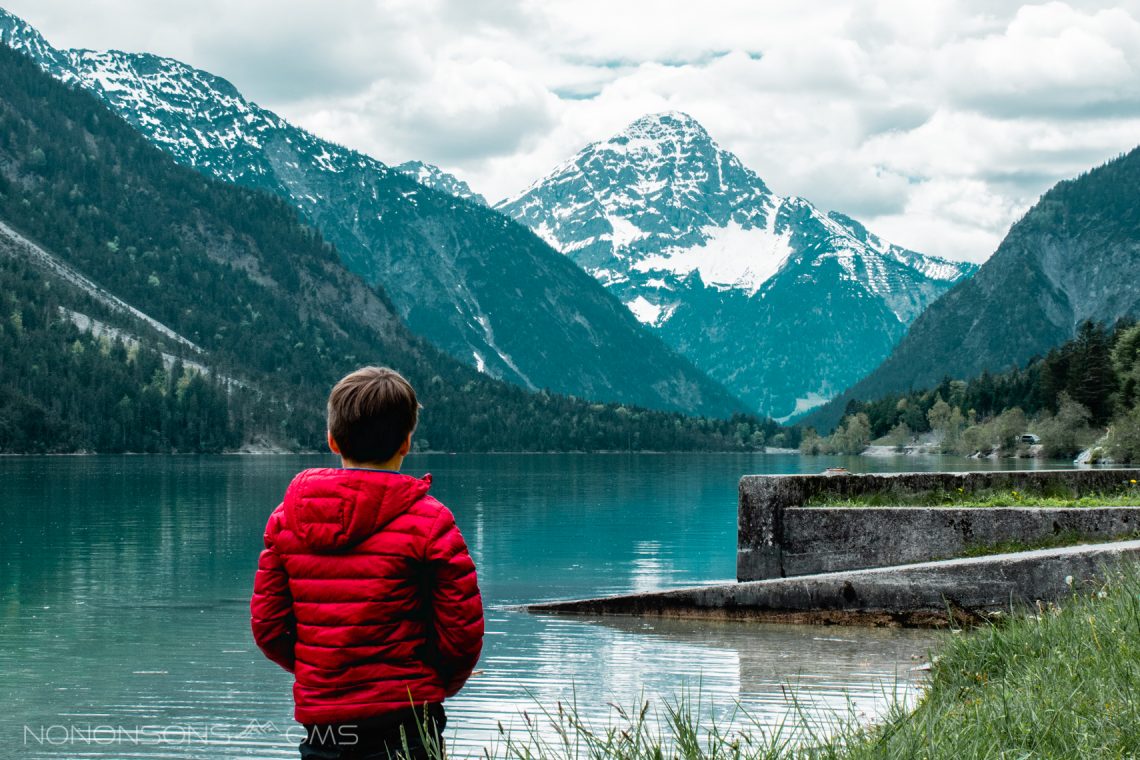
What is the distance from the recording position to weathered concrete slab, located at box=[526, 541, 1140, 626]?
18.5m

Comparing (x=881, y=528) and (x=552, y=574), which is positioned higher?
(x=881, y=528)

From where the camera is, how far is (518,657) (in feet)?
69.3

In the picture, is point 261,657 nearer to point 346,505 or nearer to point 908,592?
Answer: point 908,592

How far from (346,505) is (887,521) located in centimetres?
1804

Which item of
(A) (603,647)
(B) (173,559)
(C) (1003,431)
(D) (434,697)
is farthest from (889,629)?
(C) (1003,431)

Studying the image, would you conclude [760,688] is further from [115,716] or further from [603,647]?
[115,716]

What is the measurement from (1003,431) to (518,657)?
561ft

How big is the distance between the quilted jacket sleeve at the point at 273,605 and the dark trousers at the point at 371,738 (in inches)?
20.7

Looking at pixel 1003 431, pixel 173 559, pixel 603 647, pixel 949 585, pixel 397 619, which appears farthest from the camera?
pixel 1003 431

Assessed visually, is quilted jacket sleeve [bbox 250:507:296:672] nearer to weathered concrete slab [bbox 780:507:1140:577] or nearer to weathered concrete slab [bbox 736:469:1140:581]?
weathered concrete slab [bbox 736:469:1140:581]

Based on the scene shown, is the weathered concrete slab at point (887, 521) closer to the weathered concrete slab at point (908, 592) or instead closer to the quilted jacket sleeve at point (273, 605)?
the weathered concrete slab at point (908, 592)

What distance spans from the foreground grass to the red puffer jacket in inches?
24.7

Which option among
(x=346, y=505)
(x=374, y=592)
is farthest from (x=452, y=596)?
(x=346, y=505)

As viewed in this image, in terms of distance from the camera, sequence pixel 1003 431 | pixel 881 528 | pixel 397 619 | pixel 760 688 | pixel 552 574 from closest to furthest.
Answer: pixel 397 619, pixel 760 688, pixel 881 528, pixel 552 574, pixel 1003 431
